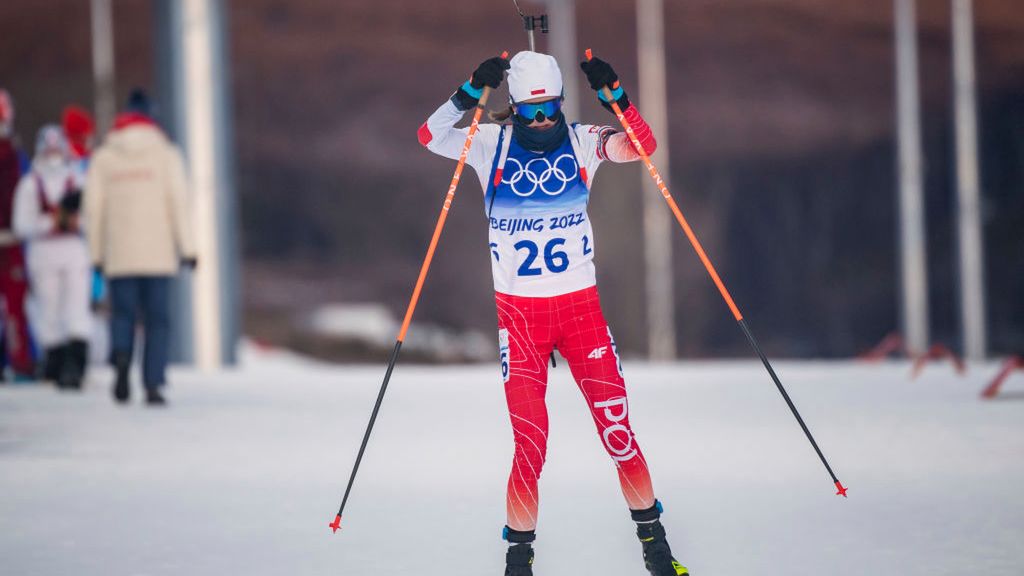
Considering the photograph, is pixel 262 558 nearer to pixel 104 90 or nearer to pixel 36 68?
pixel 104 90

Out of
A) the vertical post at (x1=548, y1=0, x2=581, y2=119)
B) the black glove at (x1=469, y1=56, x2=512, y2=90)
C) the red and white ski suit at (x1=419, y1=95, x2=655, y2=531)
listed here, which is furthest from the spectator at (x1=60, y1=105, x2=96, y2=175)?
the red and white ski suit at (x1=419, y1=95, x2=655, y2=531)

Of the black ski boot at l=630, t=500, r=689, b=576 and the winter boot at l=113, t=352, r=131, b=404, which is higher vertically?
the black ski boot at l=630, t=500, r=689, b=576

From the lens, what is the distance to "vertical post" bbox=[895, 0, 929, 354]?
18.0m

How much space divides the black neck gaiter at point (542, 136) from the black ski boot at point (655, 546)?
1.22m

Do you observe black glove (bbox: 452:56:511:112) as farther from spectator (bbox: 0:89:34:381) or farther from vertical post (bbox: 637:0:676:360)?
vertical post (bbox: 637:0:676:360)

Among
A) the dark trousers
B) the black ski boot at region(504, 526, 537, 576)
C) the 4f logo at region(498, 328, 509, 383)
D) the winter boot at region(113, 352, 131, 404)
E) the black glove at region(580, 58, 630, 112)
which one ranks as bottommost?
the winter boot at region(113, 352, 131, 404)

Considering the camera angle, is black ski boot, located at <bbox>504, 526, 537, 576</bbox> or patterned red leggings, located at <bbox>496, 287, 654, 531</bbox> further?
patterned red leggings, located at <bbox>496, 287, 654, 531</bbox>

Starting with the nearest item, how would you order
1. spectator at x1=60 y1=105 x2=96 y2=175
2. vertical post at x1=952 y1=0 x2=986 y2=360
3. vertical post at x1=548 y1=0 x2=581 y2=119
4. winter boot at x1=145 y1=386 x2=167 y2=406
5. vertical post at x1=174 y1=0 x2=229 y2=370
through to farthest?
winter boot at x1=145 y1=386 x2=167 y2=406 < spectator at x1=60 y1=105 x2=96 y2=175 < vertical post at x1=174 y1=0 x2=229 y2=370 < vertical post at x1=952 y1=0 x2=986 y2=360 < vertical post at x1=548 y1=0 x2=581 y2=119

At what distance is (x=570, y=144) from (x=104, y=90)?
23847 mm

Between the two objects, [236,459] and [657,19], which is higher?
[657,19]

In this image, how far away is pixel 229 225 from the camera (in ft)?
52.2

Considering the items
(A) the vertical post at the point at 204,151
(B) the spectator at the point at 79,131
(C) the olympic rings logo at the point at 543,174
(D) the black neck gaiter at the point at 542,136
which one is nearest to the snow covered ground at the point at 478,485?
(C) the olympic rings logo at the point at 543,174

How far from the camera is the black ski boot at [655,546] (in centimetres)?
456

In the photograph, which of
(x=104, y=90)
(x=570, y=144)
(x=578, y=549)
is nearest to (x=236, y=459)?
(x=578, y=549)
